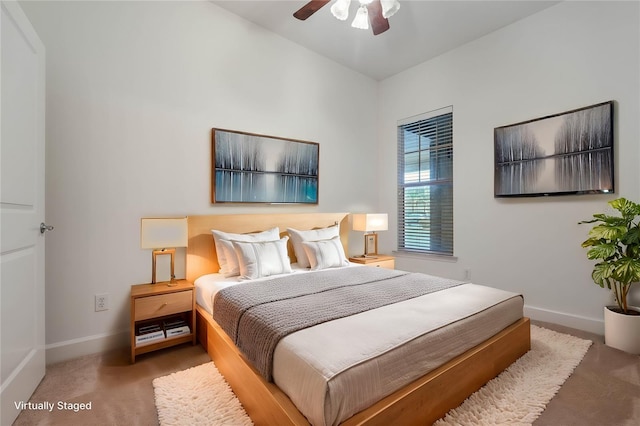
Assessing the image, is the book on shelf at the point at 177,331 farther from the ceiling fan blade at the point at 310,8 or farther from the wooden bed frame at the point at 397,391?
the ceiling fan blade at the point at 310,8

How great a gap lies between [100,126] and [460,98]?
368 cm

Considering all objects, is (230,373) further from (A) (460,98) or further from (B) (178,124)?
(A) (460,98)

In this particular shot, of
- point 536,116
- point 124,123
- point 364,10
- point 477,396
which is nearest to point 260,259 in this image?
point 124,123

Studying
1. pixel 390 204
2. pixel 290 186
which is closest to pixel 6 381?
pixel 290 186

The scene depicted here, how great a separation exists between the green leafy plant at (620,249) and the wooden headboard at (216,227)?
2.54 m

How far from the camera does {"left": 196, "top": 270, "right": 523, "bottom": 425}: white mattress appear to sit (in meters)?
1.13

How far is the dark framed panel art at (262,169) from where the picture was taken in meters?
2.94

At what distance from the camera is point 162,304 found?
7.45 ft

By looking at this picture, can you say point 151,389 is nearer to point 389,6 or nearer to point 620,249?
point 389,6

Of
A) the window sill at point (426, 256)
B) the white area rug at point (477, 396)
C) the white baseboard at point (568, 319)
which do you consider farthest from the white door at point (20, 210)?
the white baseboard at point (568, 319)

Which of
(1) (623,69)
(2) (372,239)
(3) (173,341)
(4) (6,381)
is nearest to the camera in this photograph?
(4) (6,381)

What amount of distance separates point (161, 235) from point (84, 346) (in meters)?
1.01

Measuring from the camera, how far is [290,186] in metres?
3.46

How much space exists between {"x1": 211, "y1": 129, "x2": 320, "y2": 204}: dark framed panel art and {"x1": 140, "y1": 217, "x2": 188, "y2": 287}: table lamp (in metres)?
0.56
